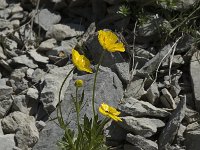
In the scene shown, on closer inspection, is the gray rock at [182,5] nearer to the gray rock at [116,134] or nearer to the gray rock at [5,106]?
the gray rock at [116,134]

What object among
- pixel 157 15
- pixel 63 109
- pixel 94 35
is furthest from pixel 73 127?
pixel 157 15

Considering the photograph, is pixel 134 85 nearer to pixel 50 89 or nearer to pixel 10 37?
pixel 50 89

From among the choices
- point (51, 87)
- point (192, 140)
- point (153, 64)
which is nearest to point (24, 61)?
point (51, 87)

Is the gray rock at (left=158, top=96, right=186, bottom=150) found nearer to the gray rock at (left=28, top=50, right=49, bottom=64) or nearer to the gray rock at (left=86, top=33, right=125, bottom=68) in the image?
the gray rock at (left=86, top=33, right=125, bottom=68)

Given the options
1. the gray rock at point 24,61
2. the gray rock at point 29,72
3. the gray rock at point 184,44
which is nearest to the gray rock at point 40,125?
the gray rock at point 29,72

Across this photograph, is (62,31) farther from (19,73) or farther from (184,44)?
(184,44)

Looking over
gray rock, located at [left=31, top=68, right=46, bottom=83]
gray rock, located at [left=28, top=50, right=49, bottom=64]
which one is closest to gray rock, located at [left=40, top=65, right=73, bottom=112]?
gray rock, located at [left=31, top=68, right=46, bottom=83]
